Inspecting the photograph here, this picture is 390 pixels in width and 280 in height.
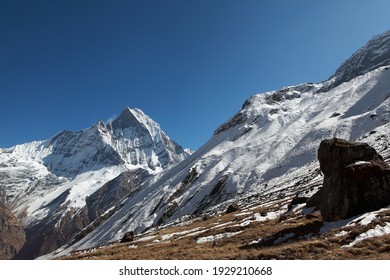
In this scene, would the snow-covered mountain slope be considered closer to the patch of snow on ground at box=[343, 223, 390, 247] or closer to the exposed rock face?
the exposed rock face

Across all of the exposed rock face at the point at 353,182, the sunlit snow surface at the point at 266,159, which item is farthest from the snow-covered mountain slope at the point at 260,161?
the exposed rock face at the point at 353,182

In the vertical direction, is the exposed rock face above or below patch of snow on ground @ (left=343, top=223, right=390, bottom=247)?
above

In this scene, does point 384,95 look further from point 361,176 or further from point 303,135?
point 361,176

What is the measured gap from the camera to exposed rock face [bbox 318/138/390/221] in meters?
26.5

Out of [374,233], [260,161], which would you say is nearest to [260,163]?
[260,161]

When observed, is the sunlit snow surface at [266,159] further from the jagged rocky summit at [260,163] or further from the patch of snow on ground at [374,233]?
the patch of snow on ground at [374,233]

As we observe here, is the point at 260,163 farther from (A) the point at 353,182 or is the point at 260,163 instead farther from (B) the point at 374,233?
(B) the point at 374,233

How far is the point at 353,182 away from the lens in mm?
27562

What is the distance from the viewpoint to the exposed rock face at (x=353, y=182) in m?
26.5

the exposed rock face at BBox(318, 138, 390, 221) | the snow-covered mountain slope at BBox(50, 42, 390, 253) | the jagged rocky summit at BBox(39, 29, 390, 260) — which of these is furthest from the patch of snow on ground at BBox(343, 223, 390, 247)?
the snow-covered mountain slope at BBox(50, 42, 390, 253)

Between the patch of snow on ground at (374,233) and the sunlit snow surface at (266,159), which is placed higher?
the sunlit snow surface at (266,159)
